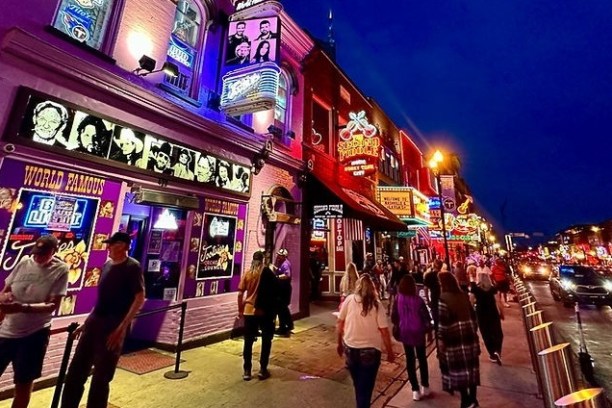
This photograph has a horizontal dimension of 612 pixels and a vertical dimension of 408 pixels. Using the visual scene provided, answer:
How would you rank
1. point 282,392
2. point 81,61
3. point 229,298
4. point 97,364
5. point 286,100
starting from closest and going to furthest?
point 97,364, point 282,392, point 81,61, point 229,298, point 286,100

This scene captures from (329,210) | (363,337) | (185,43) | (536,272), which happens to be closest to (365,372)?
(363,337)

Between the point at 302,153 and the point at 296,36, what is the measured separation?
4.52 metres

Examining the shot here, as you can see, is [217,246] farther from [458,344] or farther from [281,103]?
[281,103]

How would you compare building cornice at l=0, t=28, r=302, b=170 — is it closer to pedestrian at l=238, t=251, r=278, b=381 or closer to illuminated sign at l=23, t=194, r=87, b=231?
illuminated sign at l=23, t=194, r=87, b=231

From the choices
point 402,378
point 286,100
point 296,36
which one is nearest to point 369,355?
point 402,378

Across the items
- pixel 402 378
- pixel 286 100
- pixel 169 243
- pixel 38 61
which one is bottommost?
pixel 402 378

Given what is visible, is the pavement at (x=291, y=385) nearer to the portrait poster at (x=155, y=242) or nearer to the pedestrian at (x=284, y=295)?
the pedestrian at (x=284, y=295)

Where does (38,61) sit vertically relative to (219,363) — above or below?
above

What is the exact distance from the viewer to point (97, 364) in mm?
3531

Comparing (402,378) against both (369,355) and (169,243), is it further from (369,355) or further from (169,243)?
(169,243)

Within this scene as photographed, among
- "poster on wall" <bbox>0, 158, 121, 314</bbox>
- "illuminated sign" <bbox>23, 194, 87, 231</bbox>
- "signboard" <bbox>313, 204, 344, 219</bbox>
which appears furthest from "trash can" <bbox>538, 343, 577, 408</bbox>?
"signboard" <bbox>313, 204, 344, 219</bbox>

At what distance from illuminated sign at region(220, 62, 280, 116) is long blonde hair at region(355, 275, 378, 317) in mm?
5249

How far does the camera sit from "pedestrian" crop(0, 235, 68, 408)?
3439mm

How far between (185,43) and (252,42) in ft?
5.86
